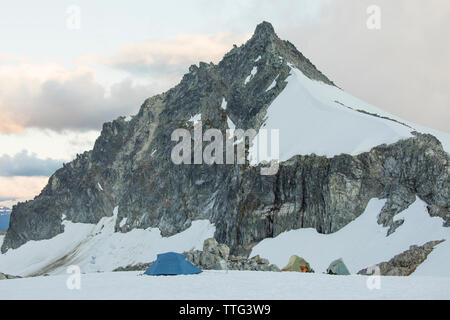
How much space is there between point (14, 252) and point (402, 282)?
162 meters

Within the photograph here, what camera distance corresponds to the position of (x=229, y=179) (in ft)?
328

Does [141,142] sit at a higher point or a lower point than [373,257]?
higher

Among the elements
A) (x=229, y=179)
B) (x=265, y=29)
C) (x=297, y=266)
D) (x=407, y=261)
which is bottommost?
(x=407, y=261)

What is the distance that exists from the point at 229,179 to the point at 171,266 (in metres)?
68.2

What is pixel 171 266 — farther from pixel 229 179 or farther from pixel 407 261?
pixel 229 179

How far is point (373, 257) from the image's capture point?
5472 centimetres

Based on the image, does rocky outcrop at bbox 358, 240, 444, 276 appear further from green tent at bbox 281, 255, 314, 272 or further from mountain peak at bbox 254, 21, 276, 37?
mountain peak at bbox 254, 21, 276, 37

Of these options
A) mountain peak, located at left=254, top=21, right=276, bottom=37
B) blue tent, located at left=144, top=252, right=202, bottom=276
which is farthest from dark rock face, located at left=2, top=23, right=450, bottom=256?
blue tent, located at left=144, top=252, right=202, bottom=276

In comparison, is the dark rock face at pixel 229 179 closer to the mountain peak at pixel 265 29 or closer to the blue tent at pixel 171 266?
the mountain peak at pixel 265 29

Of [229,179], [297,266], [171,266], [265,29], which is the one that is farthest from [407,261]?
[265,29]

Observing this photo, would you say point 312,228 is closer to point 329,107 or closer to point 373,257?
point 373,257

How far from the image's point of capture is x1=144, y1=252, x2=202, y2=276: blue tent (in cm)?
3156

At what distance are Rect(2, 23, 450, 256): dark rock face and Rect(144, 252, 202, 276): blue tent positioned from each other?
34.4 metres
